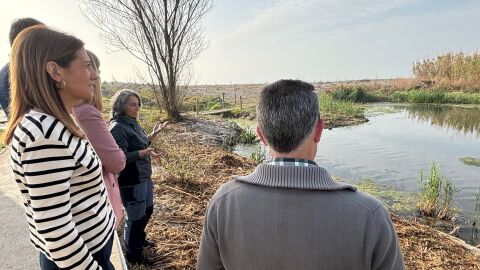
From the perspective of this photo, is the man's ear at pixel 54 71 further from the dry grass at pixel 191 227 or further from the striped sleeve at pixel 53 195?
the dry grass at pixel 191 227

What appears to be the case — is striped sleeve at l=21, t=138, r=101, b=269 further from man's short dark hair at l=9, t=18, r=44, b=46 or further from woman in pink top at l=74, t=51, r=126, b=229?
man's short dark hair at l=9, t=18, r=44, b=46

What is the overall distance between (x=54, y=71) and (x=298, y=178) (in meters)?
1.04

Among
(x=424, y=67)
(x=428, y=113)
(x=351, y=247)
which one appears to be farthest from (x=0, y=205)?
(x=424, y=67)

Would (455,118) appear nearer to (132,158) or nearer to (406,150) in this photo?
(406,150)

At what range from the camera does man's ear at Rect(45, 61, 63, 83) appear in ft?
4.42

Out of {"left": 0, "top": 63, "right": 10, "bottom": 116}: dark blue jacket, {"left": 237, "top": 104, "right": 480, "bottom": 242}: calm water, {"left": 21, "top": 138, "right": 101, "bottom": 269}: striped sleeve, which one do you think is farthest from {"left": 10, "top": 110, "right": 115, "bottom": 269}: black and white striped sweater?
{"left": 237, "top": 104, "right": 480, "bottom": 242}: calm water

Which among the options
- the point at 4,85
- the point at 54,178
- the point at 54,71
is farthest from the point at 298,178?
the point at 4,85

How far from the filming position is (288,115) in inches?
44.4

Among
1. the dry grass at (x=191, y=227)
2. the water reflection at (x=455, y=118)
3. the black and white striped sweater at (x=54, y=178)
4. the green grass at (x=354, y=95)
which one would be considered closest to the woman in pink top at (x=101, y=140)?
the black and white striped sweater at (x=54, y=178)

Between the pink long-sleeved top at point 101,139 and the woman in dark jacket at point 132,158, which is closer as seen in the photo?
the pink long-sleeved top at point 101,139

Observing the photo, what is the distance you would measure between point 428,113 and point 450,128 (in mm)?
5134

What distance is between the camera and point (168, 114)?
39.6 feet

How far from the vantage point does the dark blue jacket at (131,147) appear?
271cm

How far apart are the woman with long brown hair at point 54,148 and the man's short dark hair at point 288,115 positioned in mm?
743
